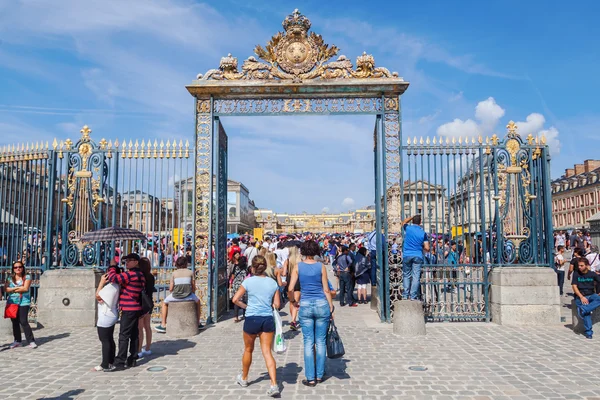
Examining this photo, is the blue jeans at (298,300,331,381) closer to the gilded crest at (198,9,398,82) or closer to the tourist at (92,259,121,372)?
the tourist at (92,259,121,372)

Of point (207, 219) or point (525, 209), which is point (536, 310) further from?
point (207, 219)

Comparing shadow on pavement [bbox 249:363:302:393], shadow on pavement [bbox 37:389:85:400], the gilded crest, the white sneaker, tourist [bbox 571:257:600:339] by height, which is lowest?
shadow on pavement [bbox 249:363:302:393]

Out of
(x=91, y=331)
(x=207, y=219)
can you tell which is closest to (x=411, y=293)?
(x=207, y=219)

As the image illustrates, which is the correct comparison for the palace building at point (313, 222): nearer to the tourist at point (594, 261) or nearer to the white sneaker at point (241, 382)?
the tourist at point (594, 261)

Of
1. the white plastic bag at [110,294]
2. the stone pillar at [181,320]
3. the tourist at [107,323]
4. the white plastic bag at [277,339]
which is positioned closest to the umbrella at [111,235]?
the stone pillar at [181,320]

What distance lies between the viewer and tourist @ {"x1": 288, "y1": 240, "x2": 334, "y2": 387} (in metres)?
6.19

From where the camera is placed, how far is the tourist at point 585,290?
30.1 feet

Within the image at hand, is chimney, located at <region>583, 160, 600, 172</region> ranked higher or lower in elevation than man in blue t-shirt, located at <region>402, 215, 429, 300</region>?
higher

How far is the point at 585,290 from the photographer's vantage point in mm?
9406

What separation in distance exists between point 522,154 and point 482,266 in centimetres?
276

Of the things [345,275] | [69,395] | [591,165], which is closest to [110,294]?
[69,395]

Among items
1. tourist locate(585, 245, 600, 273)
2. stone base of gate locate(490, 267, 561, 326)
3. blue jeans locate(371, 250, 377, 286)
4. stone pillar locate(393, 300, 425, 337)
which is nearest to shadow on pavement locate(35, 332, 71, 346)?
stone pillar locate(393, 300, 425, 337)

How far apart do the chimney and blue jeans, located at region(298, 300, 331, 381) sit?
67.9m

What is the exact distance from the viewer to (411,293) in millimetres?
10180
